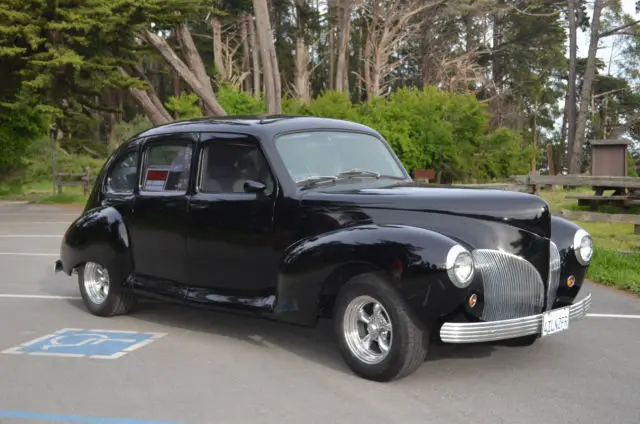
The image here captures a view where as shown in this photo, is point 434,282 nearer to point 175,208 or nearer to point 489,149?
point 175,208

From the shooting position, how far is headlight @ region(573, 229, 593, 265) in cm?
636

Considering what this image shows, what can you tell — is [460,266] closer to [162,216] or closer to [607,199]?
[162,216]

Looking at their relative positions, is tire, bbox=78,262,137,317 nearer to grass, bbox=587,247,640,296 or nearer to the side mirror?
the side mirror

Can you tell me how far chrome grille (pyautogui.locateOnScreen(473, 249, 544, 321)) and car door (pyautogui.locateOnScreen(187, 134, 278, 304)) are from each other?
1.81 metres

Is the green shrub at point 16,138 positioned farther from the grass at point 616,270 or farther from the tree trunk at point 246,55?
the grass at point 616,270

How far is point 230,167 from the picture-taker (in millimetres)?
7051

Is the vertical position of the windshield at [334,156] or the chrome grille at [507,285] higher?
the windshield at [334,156]

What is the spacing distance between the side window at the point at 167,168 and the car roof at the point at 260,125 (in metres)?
0.20

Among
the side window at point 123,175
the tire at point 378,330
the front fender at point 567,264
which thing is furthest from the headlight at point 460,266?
the side window at point 123,175

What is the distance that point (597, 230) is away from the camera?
18.1 metres

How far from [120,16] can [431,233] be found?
72.5ft

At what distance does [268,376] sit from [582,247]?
2787 millimetres

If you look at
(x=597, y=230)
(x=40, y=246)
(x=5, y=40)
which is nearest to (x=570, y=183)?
(x=597, y=230)

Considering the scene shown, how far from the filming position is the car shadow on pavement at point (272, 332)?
6.52 meters
